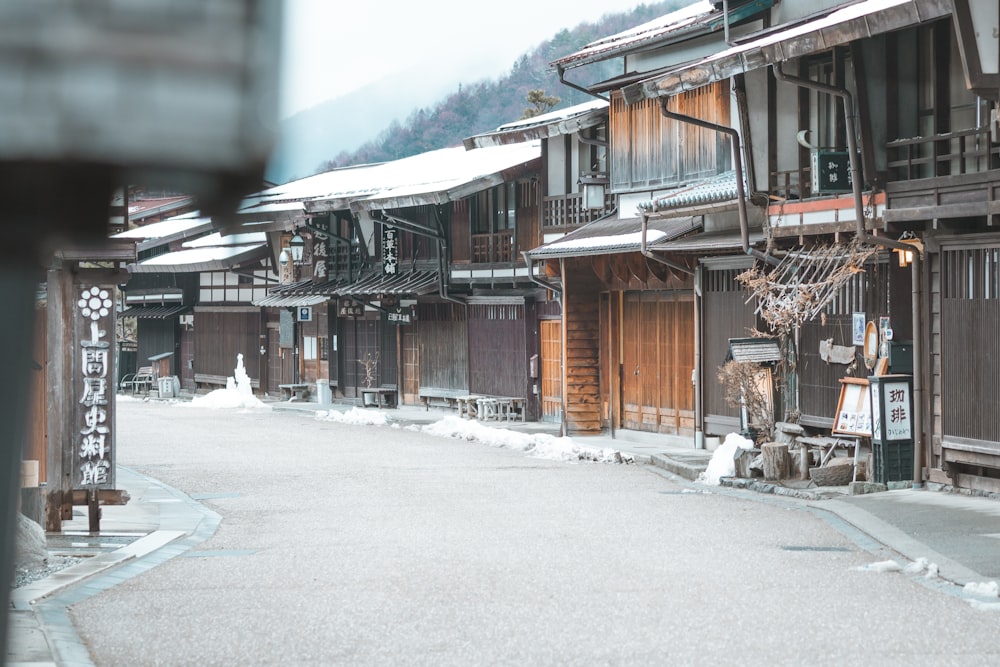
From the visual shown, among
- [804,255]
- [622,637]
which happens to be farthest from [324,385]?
[622,637]

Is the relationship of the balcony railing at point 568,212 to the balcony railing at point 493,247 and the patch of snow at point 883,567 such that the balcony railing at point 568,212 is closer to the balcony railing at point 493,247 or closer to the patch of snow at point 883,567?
the balcony railing at point 493,247

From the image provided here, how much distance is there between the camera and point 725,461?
19.0 metres

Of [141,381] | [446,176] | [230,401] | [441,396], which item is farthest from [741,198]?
[141,381]

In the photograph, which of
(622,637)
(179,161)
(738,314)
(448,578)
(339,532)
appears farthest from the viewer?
(738,314)

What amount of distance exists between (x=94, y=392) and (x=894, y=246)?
371 inches

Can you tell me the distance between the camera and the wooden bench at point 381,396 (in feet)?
126

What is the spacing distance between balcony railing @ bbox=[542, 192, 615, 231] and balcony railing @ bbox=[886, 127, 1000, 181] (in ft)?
35.5

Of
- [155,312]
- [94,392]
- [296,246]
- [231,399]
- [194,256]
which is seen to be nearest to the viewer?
[94,392]

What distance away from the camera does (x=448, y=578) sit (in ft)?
36.4

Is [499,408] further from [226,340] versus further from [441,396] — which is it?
[226,340]

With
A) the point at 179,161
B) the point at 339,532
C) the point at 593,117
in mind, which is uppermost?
the point at 593,117

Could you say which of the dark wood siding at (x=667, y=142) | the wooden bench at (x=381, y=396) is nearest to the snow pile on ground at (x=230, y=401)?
the wooden bench at (x=381, y=396)

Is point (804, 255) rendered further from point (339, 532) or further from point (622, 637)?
point (622, 637)

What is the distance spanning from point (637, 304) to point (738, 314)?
4.73m
